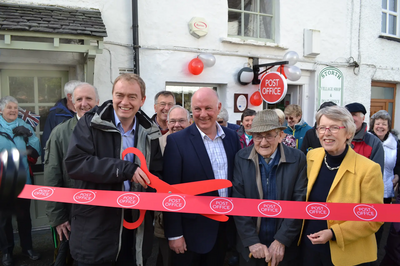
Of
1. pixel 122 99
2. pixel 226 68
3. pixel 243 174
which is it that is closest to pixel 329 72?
pixel 226 68

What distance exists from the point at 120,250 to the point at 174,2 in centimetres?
507

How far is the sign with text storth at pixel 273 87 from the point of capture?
6.00 metres

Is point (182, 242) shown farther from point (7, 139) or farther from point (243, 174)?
point (7, 139)

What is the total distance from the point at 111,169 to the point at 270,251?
1336 mm

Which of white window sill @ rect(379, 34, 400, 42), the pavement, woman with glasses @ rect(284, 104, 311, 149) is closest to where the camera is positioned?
the pavement

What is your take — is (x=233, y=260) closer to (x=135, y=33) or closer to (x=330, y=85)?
(x=135, y=33)

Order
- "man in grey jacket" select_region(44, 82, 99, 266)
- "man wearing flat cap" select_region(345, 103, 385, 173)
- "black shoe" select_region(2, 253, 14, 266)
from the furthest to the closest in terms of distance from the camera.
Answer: "black shoe" select_region(2, 253, 14, 266)
"man wearing flat cap" select_region(345, 103, 385, 173)
"man in grey jacket" select_region(44, 82, 99, 266)

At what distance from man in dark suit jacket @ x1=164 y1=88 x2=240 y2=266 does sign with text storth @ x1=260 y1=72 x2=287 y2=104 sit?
12.2 ft

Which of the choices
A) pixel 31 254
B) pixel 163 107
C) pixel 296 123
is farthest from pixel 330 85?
pixel 31 254

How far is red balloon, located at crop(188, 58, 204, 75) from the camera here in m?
5.94

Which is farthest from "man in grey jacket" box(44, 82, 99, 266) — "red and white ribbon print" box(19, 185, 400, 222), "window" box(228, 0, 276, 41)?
"window" box(228, 0, 276, 41)

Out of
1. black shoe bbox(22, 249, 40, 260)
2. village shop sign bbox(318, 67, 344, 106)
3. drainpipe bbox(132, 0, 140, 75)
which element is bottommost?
black shoe bbox(22, 249, 40, 260)

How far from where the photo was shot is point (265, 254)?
2232 mm

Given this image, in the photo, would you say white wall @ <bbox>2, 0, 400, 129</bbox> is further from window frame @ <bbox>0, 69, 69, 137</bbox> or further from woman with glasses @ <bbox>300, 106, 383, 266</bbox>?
woman with glasses @ <bbox>300, 106, 383, 266</bbox>
